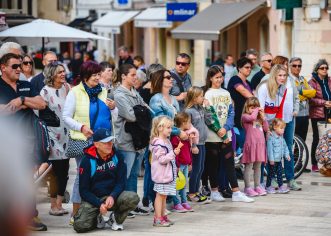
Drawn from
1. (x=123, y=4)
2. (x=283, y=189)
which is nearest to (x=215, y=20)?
(x=123, y=4)

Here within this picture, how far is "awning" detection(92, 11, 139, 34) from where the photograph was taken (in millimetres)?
43375

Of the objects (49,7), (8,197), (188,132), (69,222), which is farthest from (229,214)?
(49,7)

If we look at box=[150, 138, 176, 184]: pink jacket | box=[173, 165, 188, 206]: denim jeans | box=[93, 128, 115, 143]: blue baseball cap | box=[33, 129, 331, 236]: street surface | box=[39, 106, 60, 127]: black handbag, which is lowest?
box=[33, 129, 331, 236]: street surface

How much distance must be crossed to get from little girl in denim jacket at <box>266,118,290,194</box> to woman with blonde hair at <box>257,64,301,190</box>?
241 millimetres

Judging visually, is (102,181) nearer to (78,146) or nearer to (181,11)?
(78,146)

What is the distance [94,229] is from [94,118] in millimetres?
1089

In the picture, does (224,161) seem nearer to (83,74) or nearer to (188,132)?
(188,132)

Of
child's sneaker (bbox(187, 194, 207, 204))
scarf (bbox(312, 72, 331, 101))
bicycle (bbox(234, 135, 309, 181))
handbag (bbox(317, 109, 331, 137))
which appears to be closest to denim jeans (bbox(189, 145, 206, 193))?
child's sneaker (bbox(187, 194, 207, 204))

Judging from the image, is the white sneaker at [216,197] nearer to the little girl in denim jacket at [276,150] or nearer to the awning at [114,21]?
the little girl in denim jacket at [276,150]

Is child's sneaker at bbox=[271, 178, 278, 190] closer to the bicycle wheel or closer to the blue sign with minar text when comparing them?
the bicycle wheel

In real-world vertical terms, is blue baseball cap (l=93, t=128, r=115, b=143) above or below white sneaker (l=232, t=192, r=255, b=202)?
above

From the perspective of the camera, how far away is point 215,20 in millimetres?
30641

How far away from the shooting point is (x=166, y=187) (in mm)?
9102

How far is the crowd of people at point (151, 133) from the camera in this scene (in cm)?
861
